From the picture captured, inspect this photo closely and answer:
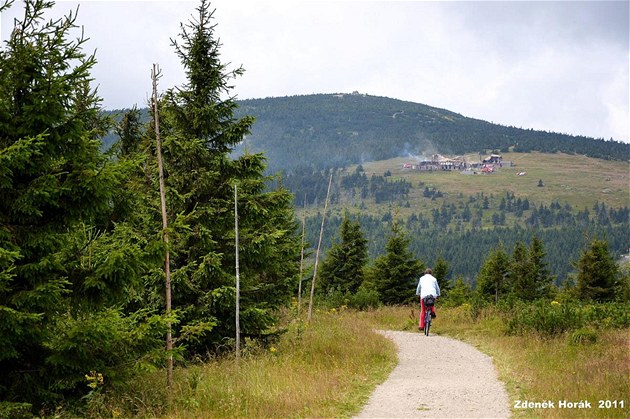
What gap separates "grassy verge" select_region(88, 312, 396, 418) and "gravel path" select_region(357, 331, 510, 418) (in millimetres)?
349

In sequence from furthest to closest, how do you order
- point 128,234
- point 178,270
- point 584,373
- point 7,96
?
point 178,270 → point 128,234 → point 584,373 → point 7,96

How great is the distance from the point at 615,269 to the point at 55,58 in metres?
39.0

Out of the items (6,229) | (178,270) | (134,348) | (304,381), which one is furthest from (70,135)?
(304,381)

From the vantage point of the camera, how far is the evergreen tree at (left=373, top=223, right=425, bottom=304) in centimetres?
3438

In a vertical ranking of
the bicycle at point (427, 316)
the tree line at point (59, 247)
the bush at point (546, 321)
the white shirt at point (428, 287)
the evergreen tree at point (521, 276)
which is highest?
the tree line at point (59, 247)

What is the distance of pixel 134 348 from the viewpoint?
859 cm

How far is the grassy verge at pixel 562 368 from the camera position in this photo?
7.97 meters

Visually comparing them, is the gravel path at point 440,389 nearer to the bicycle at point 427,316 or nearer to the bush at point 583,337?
the bush at point 583,337

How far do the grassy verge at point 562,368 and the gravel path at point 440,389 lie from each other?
12.9 inches

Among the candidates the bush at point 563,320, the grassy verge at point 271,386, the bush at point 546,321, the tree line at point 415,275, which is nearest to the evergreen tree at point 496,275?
the tree line at point 415,275

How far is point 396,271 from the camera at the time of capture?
34125 millimetres

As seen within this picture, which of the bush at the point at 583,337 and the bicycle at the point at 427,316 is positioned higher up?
the bush at the point at 583,337

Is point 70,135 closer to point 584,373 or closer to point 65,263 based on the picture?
point 65,263

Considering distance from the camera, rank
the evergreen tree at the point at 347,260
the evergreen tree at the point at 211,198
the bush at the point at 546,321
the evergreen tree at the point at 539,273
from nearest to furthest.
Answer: the evergreen tree at the point at 211,198 < the bush at the point at 546,321 < the evergreen tree at the point at 347,260 < the evergreen tree at the point at 539,273
